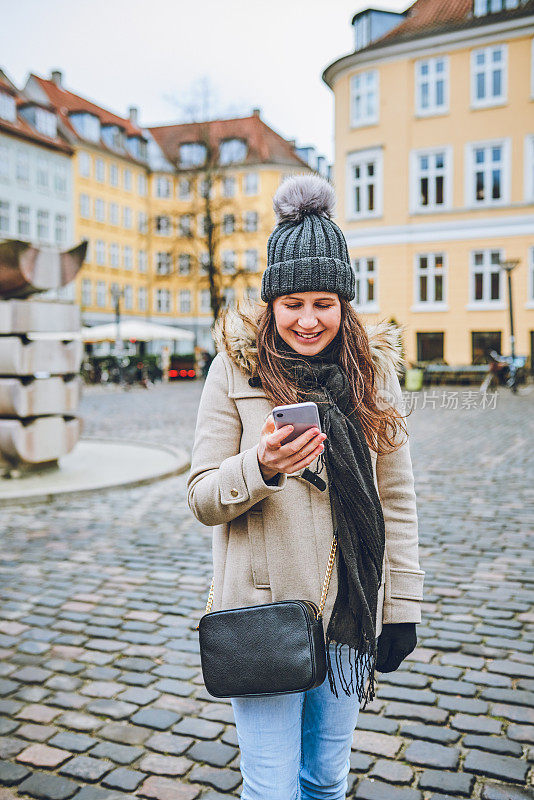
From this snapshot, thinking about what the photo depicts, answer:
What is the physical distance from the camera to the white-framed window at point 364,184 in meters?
32.9

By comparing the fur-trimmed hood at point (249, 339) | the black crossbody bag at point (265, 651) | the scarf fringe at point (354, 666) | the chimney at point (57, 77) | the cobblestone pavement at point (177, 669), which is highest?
the chimney at point (57, 77)

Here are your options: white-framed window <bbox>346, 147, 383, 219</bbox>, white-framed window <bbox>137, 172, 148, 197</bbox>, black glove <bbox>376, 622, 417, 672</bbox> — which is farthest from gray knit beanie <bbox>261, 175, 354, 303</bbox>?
white-framed window <bbox>137, 172, 148, 197</bbox>

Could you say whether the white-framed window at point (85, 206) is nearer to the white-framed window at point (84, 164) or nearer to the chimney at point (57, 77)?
the white-framed window at point (84, 164)

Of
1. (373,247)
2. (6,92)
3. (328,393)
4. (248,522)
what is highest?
(6,92)

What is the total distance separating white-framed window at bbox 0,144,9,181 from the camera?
1735 inches

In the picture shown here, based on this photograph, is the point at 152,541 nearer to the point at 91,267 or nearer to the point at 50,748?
the point at 50,748

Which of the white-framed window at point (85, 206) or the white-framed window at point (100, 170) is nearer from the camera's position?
the white-framed window at point (85, 206)

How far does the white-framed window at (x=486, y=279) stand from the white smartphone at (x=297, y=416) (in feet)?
101

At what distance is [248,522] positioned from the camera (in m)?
1.98

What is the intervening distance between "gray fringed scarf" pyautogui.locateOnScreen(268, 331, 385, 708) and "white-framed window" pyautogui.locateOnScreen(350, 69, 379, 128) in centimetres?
3285

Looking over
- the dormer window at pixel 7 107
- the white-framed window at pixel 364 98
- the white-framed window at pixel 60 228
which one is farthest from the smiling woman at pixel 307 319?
the white-framed window at pixel 60 228

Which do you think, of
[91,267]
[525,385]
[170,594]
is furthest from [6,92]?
[170,594]

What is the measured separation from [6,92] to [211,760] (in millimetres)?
47878

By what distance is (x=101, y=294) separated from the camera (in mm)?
53688
